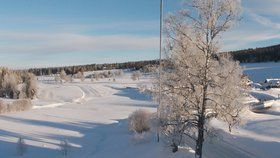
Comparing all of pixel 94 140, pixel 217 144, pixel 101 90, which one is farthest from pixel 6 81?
pixel 217 144

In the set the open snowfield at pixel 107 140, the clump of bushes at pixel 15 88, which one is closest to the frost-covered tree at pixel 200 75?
the open snowfield at pixel 107 140

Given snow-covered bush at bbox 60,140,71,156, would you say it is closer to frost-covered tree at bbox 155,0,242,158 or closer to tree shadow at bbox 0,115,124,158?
tree shadow at bbox 0,115,124,158

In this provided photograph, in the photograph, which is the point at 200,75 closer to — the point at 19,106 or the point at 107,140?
the point at 107,140

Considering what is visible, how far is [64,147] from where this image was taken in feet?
119

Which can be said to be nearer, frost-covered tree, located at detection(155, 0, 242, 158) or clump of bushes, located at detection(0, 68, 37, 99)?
frost-covered tree, located at detection(155, 0, 242, 158)

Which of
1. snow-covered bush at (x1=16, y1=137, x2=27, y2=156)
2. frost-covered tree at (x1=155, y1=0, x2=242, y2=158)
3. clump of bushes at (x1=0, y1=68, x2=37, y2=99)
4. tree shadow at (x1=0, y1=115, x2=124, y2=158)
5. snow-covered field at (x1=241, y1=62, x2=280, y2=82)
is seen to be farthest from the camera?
snow-covered field at (x1=241, y1=62, x2=280, y2=82)

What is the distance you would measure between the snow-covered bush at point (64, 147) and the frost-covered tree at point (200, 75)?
42.6 ft

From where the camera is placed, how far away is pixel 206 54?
22.4 m

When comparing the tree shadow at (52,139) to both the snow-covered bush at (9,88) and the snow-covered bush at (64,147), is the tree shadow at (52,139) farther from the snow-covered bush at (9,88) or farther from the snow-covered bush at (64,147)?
the snow-covered bush at (9,88)

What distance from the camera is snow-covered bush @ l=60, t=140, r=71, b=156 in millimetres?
34703

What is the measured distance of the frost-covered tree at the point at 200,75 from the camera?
22047 mm

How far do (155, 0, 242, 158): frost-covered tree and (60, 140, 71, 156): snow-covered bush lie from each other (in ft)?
42.6

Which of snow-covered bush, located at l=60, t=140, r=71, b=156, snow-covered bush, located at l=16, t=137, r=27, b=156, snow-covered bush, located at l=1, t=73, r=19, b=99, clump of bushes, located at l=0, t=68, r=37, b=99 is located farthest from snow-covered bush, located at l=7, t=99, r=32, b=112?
snow-covered bush, located at l=16, t=137, r=27, b=156

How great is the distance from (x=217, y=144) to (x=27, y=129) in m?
22.0
